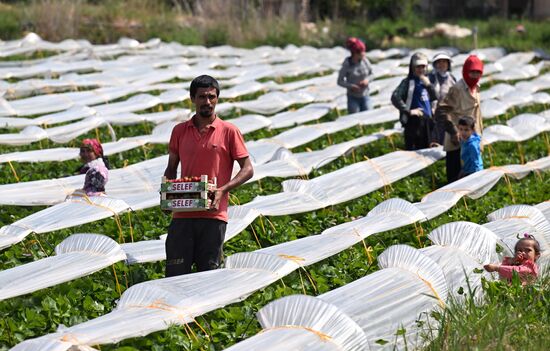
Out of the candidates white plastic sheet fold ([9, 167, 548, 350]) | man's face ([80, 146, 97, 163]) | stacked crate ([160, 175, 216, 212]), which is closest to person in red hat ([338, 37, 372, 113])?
man's face ([80, 146, 97, 163])

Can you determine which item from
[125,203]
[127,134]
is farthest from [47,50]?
[125,203]

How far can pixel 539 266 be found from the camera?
→ 6688 mm

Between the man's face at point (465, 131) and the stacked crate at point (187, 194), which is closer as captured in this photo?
the stacked crate at point (187, 194)

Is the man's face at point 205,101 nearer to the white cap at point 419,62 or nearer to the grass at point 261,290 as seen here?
the grass at point 261,290

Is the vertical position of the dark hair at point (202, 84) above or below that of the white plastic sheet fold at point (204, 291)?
above

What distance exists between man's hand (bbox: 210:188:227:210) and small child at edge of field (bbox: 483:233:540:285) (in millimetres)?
1759

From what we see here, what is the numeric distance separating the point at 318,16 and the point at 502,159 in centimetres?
1656

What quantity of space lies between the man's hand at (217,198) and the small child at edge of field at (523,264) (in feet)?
5.77

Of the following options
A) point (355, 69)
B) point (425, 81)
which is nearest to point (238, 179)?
point (425, 81)

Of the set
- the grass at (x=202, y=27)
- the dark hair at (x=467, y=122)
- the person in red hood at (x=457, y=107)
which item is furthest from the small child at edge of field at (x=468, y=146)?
the grass at (x=202, y=27)

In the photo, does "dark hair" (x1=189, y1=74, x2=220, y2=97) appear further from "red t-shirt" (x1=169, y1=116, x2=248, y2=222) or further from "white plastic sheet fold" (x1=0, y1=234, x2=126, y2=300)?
"white plastic sheet fold" (x1=0, y1=234, x2=126, y2=300)

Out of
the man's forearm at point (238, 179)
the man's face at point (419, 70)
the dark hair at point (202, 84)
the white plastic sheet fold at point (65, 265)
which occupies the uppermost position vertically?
the dark hair at point (202, 84)

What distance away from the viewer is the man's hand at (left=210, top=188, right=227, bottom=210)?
5730mm

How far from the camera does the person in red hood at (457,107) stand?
9601 millimetres
